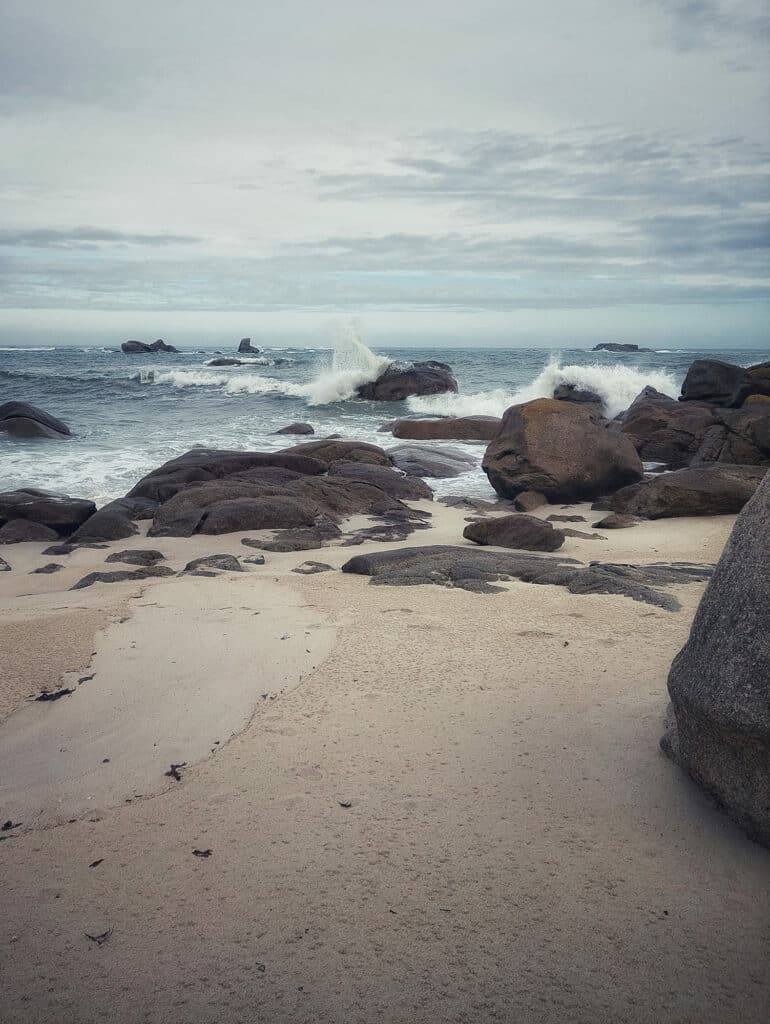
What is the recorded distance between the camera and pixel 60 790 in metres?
2.93

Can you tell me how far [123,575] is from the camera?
661 cm

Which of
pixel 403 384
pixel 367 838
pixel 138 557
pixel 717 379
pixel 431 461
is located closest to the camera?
pixel 367 838

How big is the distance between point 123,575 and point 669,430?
11119 millimetres

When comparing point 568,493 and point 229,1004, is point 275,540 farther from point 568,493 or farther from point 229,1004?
point 229,1004

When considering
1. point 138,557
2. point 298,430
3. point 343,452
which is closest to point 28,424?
point 298,430

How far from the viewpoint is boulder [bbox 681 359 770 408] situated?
50.3 feet

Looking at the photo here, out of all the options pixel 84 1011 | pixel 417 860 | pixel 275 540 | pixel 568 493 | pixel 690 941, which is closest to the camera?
pixel 84 1011

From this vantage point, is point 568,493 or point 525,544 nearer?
point 525,544

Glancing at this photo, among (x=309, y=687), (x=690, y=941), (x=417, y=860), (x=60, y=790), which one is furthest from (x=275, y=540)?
(x=690, y=941)

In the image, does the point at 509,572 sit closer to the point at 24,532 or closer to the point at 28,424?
the point at 24,532

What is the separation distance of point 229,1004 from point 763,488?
2288mm

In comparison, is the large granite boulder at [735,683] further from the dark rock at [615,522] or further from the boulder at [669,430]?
the boulder at [669,430]

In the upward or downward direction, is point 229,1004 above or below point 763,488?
below

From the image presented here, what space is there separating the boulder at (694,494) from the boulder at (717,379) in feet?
19.9
